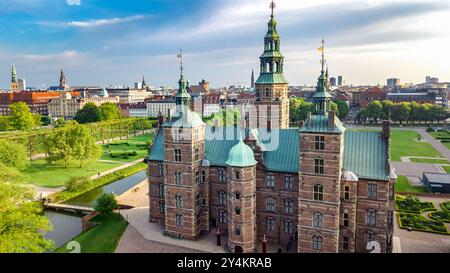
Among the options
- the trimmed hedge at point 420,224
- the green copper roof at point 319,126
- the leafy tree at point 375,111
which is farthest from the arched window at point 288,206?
the leafy tree at point 375,111

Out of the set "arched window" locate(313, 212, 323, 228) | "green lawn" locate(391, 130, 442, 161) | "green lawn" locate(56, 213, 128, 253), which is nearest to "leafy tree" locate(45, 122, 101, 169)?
"green lawn" locate(56, 213, 128, 253)

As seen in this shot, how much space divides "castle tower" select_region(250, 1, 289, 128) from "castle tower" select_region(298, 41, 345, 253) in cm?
1304

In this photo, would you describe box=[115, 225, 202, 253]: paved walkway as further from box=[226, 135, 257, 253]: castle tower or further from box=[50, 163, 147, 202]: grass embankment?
box=[50, 163, 147, 202]: grass embankment

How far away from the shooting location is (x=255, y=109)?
54.4m

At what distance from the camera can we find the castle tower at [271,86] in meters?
52.1

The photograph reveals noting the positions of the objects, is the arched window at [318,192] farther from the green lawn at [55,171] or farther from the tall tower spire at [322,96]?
the green lawn at [55,171]

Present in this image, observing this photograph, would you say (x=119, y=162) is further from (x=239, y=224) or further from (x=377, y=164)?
(x=377, y=164)

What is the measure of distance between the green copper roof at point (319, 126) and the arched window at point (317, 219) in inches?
372

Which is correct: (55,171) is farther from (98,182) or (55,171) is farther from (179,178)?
(179,178)

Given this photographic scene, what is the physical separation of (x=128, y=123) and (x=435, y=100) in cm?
16431

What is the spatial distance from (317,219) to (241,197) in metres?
8.89

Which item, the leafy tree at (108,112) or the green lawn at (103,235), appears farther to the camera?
the leafy tree at (108,112)

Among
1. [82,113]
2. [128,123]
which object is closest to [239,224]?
[128,123]

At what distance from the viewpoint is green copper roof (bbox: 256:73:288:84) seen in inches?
2058
